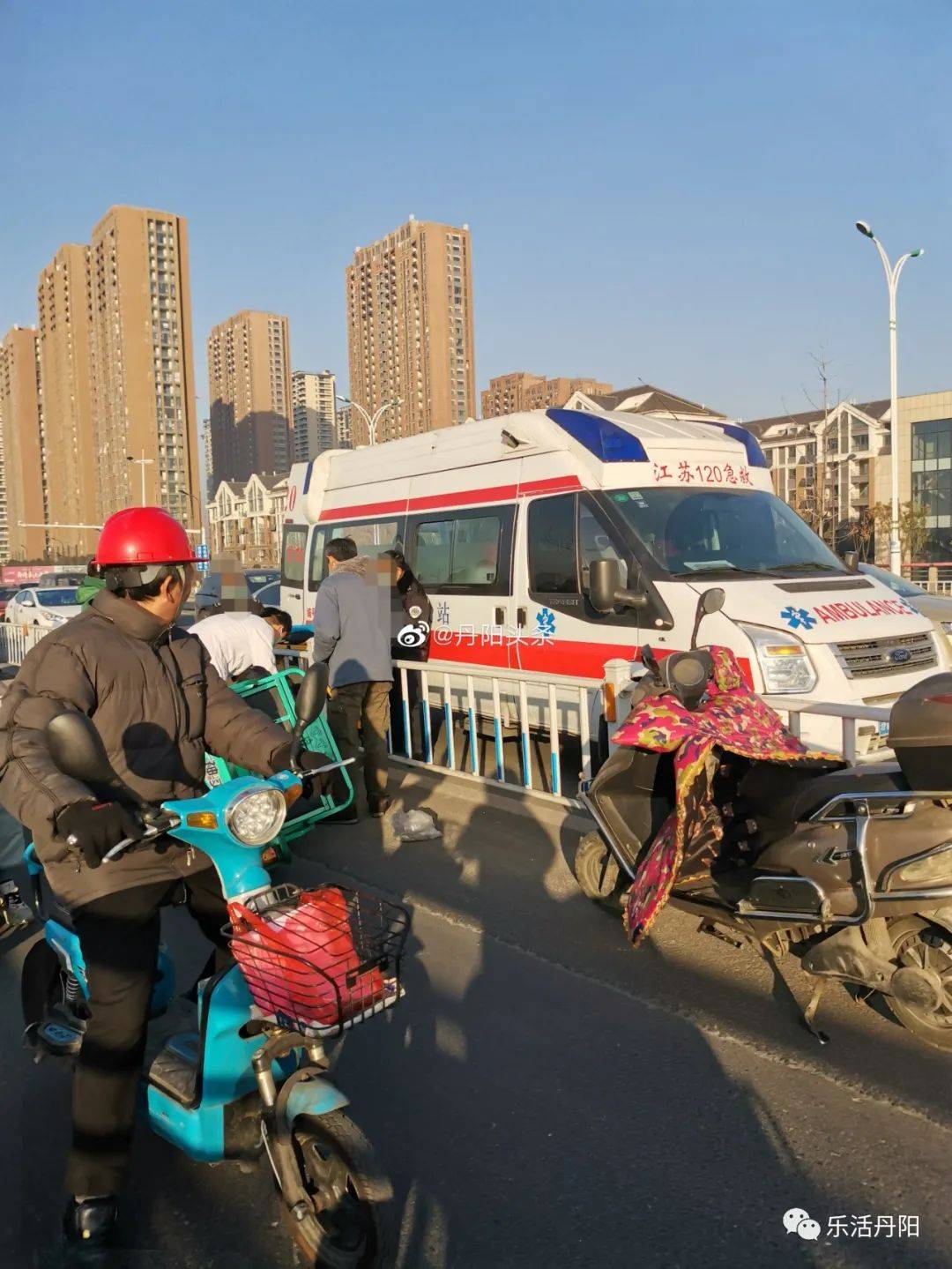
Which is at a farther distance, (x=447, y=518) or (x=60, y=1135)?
(x=447, y=518)

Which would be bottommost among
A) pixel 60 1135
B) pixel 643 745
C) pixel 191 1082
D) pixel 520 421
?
pixel 60 1135

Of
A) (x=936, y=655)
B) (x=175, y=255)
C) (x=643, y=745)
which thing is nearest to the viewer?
(x=643, y=745)

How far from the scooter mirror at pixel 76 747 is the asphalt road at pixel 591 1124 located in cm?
136

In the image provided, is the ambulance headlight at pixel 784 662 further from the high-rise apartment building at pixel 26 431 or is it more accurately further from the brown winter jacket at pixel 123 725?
the high-rise apartment building at pixel 26 431

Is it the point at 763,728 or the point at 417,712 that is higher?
the point at 763,728

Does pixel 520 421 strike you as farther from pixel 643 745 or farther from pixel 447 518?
pixel 643 745

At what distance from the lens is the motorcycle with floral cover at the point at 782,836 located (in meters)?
3.37

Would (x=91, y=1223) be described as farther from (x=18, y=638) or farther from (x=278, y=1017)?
(x=18, y=638)

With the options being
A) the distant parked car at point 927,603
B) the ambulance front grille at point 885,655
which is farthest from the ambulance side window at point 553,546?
the distant parked car at point 927,603

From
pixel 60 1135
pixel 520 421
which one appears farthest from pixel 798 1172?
pixel 520 421

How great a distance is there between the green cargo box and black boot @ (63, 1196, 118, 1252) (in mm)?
3089

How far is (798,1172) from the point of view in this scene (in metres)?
2.91

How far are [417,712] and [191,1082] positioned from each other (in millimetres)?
6400

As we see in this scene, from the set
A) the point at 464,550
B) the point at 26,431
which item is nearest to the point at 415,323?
the point at 26,431
